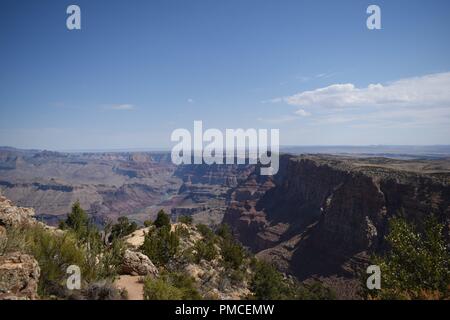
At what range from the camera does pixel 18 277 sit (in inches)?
310

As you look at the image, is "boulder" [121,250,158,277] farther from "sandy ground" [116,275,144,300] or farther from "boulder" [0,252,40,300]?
"boulder" [0,252,40,300]

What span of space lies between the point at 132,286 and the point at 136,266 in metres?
1.88

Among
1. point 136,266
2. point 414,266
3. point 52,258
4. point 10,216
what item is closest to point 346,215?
point 414,266

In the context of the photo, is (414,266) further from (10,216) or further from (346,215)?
(346,215)

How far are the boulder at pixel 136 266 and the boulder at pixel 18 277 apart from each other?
510 centimetres

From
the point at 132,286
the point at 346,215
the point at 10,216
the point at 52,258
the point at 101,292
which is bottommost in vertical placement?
the point at 346,215

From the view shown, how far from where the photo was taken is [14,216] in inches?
514

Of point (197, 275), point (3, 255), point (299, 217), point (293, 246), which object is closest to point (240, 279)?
point (197, 275)

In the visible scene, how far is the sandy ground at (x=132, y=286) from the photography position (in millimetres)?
10425

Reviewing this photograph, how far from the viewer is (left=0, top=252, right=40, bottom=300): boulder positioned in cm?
752

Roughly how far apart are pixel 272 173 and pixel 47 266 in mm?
158327

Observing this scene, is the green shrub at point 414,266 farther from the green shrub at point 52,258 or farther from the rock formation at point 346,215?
the rock formation at point 346,215
